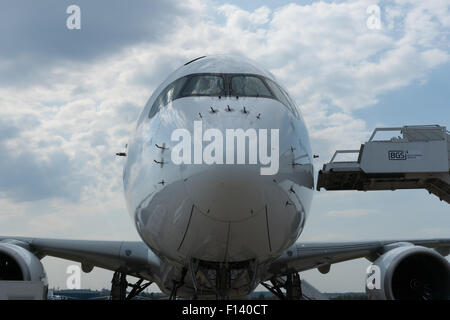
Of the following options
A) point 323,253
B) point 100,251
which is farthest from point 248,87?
point 100,251

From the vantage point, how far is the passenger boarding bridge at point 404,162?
15430 mm

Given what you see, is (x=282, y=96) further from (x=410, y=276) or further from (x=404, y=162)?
(x=404, y=162)

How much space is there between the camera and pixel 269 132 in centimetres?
590

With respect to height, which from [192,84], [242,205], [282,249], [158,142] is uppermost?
[192,84]

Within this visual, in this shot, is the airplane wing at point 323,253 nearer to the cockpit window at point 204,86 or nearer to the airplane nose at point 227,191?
the cockpit window at point 204,86

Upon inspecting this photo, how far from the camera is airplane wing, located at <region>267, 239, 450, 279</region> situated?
37.3ft

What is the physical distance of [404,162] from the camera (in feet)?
50.8

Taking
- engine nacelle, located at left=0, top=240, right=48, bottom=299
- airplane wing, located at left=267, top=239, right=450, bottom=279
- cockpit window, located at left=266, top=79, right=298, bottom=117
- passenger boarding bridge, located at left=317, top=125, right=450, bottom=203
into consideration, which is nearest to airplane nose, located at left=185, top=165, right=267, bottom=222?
cockpit window, located at left=266, top=79, right=298, bottom=117

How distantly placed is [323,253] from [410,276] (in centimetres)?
224

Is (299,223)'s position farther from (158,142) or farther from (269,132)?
(158,142)

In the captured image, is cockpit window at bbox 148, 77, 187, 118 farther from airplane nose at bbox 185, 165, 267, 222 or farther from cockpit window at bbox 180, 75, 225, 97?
airplane nose at bbox 185, 165, 267, 222

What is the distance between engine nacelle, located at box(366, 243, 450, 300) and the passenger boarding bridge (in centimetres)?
574
